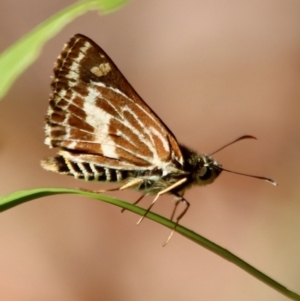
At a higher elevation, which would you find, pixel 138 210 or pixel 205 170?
pixel 138 210

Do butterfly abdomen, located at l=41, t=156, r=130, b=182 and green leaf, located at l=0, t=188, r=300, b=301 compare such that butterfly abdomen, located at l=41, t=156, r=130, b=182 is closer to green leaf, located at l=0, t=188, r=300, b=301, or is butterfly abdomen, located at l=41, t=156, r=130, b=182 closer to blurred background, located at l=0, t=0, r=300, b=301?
green leaf, located at l=0, t=188, r=300, b=301

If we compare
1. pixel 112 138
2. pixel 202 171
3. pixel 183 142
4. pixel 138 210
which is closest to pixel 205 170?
pixel 202 171

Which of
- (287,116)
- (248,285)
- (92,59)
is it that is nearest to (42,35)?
(92,59)

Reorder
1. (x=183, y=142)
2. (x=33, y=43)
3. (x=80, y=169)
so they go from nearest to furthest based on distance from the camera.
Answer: (x=33, y=43) < (x=80, y=169) < (x=183, y=142)

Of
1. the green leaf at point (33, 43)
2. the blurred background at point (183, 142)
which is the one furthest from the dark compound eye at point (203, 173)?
the blurred background at point (183, 142)

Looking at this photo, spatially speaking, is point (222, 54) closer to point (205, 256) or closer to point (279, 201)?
point (279, 201)

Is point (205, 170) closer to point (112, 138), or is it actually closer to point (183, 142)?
point (112, 138)
